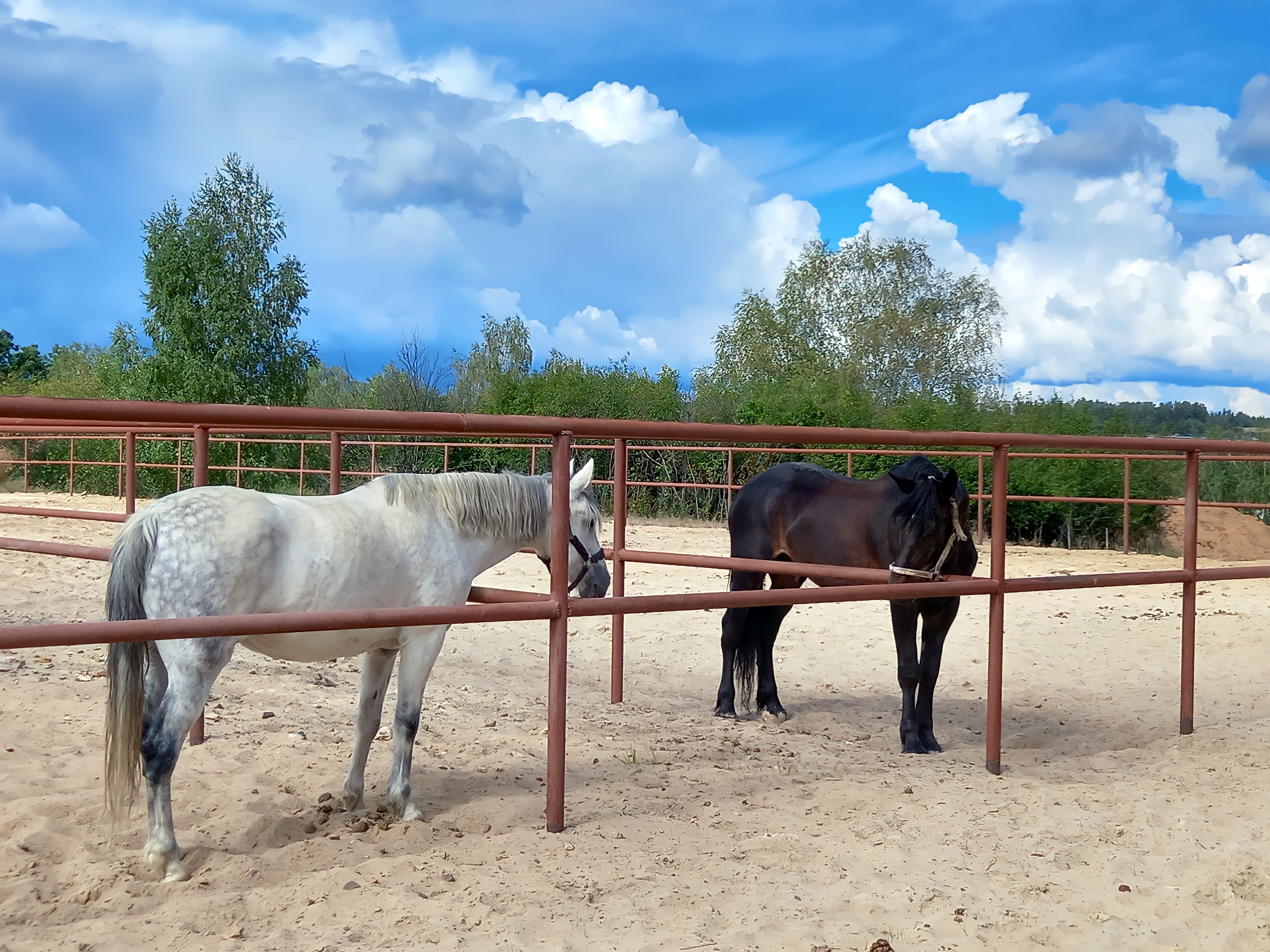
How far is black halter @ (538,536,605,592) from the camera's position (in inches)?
137

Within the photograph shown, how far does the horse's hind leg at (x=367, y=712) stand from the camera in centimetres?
321

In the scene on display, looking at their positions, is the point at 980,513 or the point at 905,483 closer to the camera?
the point at 905,483

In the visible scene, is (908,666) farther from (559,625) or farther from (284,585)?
(284,585)

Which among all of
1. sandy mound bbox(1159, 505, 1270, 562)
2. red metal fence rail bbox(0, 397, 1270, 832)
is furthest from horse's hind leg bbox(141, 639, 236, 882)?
sandy mound bbox(1159, 505, 1270, 562)

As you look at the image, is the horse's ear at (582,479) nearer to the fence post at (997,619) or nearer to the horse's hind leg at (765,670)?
the fence post at (997,619)

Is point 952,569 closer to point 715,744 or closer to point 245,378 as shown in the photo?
point 715,744

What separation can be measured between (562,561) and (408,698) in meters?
0.72

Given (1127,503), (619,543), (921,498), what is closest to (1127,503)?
(1127,503)

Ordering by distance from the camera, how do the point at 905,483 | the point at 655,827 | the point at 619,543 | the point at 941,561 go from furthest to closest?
the point at 619,543 < the point at 905,483 < the point at 941,561 < the point at 655,827

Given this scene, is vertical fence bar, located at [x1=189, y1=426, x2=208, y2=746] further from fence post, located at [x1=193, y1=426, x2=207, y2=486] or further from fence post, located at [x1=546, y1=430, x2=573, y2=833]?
fence post, located at [x1=546, y1=430, x2=573, y2=833]

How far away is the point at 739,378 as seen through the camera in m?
33.1

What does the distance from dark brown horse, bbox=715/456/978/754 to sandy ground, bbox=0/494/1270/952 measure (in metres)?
0.31

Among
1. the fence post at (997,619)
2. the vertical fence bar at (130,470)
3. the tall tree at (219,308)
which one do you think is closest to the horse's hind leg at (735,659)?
the fence post at (997,619)

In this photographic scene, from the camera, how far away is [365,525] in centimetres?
305
